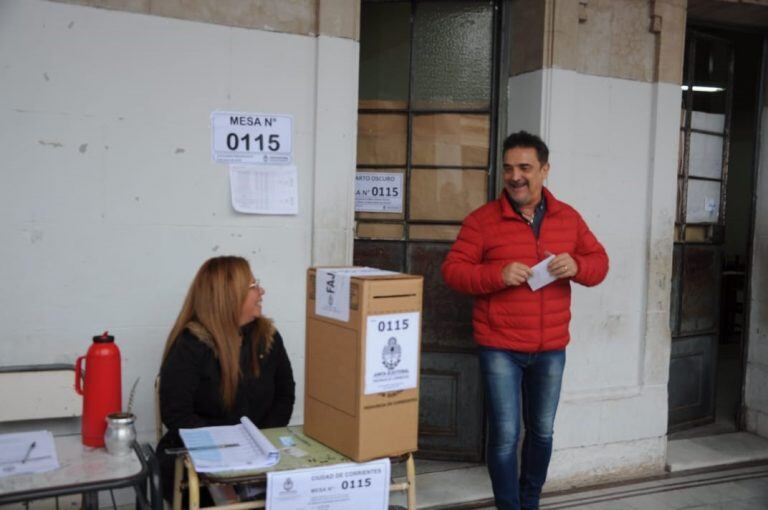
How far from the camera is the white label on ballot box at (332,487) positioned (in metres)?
2.05

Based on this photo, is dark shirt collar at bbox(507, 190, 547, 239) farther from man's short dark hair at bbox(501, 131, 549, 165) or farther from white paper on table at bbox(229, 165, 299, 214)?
white paper on table at bbox(229, 165, 299, 214)

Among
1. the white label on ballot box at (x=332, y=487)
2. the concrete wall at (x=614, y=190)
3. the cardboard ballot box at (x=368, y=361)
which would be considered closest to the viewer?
the white label on ballot box at (x=332, y=487)

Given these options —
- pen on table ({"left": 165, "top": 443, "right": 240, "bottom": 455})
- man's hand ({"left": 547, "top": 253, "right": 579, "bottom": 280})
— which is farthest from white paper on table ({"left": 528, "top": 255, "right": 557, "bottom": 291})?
pen on table ({"left": 165, "top": 443, "right": 240, "bottom": 455})

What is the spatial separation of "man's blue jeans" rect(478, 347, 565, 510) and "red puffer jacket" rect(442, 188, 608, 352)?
7 centimetres

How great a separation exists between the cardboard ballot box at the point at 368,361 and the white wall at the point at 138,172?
45.2 inches

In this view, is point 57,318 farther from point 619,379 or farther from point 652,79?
point 652,79

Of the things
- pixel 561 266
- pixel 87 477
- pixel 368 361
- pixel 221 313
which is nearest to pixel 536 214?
pixel 561 266

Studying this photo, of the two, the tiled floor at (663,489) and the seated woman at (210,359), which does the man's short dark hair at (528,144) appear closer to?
the seated woman at (210,359)

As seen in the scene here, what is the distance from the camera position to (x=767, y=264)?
16.0 ft

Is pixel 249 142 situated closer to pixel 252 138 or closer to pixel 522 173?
pixel 252 138

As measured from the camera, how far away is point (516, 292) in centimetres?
313

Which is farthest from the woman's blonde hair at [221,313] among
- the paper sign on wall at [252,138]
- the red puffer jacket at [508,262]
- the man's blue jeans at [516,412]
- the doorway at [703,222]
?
the doorway at [703,222]

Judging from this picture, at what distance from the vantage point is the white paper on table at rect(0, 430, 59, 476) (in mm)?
1940

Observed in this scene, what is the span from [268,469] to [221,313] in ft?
2.14
